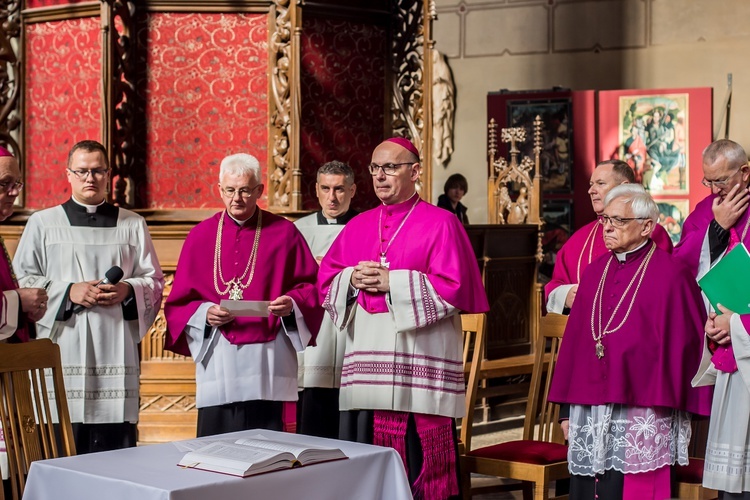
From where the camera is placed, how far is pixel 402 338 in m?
4.34

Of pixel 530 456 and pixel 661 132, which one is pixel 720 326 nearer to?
pixel 530 456

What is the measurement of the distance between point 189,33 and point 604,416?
13.4 feet

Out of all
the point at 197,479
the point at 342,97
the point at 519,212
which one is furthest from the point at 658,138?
the point at 197,479

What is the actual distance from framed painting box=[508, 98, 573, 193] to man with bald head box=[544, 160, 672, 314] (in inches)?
299

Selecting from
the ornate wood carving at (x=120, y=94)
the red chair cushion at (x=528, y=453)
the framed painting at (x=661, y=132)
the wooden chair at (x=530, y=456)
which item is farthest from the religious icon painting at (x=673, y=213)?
the red chair cushion at (x=528, y=453)

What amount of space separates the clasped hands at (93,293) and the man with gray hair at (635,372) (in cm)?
201

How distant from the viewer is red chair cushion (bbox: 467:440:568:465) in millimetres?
4484

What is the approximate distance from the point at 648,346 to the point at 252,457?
5.35 ft

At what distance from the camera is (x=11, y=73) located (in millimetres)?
7082

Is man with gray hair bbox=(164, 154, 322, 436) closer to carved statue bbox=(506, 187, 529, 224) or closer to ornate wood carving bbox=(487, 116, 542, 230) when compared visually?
ornate wood carving bbox=(487, 116, 542, 230)

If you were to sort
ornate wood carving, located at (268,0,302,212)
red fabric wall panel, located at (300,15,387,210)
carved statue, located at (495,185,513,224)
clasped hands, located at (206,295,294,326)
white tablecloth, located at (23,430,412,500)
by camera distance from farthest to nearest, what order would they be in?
carved statue, located at (495,185,513,224)
red fabric wall panel, located at (300,15,387,210)
ornate wood carving, located at (268,0,302,212)
clasped hands, located at (206,295,294,326)
white tablecloth, located at (23,430,412,500)

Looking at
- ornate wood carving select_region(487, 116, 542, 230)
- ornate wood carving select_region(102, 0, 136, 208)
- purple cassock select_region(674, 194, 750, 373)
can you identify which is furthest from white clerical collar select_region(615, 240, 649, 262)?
ornate wood carving select_region(487, 116, 542, 230)

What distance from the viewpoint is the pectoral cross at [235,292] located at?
4.64 metres

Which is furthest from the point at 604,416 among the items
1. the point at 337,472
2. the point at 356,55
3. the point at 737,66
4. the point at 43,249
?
the point at 737,66
